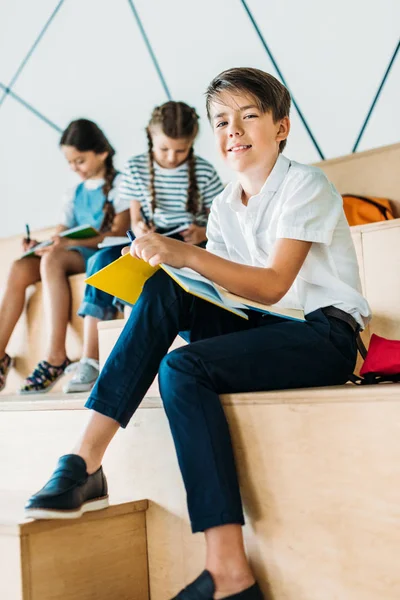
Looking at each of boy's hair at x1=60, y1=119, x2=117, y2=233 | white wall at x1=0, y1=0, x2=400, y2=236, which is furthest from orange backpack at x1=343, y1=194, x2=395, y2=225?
boy's hair at x1=60, y1=119, x2=117, y2=233

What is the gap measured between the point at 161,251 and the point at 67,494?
35cm

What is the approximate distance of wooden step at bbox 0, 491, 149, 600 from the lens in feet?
3.26

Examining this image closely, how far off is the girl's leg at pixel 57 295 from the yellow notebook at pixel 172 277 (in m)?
0.89

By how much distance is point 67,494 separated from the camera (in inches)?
38.9

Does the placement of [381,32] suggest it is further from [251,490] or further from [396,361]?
[251,490]

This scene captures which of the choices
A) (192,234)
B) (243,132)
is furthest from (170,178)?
(243,132)

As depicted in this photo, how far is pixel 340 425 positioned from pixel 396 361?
6.5 inches

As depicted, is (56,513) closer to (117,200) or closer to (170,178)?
(170,178)

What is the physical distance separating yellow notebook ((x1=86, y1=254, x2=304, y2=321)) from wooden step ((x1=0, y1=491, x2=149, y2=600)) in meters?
0.32

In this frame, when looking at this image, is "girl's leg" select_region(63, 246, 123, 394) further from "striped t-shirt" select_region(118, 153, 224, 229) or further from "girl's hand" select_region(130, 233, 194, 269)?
"girl's hand" select_region(130, 233, 194, 269)

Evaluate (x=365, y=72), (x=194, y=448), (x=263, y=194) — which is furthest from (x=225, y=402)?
(x=365, y=72)

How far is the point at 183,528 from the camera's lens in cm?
109

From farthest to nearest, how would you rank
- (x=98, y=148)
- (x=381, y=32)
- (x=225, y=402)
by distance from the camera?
(x=98, y=148)
(x=381, y=32)
(x=225, y=402)

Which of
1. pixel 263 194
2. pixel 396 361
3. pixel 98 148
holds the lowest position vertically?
pixel 396 361
